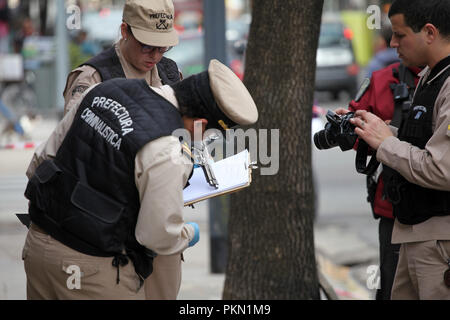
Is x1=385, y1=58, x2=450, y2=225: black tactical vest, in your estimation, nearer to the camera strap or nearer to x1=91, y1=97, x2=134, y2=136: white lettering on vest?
the camera strap

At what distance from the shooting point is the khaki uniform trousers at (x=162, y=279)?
144 inches

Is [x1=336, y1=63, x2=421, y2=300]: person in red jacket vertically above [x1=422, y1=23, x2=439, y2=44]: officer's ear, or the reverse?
[x1=422, y1=23, x2=439, y2=44]: officer's ear

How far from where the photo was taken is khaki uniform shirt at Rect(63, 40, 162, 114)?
12.8 ft

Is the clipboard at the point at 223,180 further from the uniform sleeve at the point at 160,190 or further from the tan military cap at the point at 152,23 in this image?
the tan military cap at the point at 152,23

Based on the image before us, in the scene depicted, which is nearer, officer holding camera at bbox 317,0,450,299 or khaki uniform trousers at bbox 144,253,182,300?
officer holding camera at bbox 317,0,450,299

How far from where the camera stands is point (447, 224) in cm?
353

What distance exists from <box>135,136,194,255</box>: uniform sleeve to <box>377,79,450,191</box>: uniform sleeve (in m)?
0.96

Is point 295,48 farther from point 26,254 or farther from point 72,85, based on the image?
point 26,254

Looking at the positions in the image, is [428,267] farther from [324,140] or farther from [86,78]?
[86,78]

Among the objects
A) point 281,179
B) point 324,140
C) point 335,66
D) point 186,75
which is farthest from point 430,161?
point 335,66

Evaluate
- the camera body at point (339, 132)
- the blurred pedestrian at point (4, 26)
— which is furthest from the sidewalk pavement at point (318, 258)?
the blurred pedestrian at point (4, 26)

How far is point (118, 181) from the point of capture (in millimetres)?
3074

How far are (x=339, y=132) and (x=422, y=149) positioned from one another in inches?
16.8

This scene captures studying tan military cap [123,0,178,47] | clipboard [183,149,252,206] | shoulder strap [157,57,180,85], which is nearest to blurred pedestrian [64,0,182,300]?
tan military cap [123,0,178,47]
